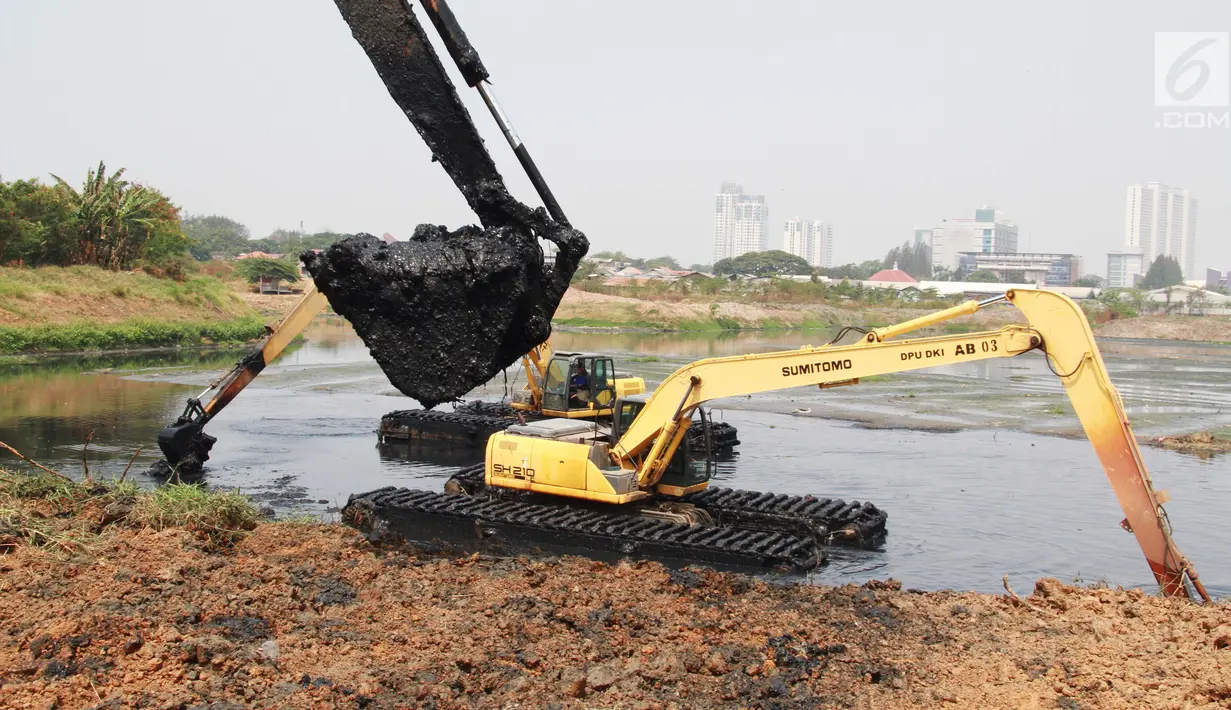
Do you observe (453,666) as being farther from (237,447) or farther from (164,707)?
(237,447)

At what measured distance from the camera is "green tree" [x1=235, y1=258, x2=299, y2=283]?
62.0 m

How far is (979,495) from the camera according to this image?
54.1ft

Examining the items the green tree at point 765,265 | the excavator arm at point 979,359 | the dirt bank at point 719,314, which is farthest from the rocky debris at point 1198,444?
the green tree at point 765,265

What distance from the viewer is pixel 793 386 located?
34.2 ft

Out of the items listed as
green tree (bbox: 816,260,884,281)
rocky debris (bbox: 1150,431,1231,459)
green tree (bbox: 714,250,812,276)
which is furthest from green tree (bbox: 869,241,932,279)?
rocky debris (bbox: 1150,431,1231,459)

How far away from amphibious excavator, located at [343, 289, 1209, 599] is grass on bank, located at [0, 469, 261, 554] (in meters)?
2.43

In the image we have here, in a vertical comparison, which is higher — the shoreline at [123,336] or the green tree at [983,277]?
the green tree at [983,277]

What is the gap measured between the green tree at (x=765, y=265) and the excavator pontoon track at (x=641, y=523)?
108m

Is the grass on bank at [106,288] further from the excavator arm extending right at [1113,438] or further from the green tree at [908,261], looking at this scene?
the green tree at [908,261]

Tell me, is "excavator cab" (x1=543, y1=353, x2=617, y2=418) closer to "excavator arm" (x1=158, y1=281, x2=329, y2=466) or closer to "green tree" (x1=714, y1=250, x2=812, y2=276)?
"excavator arm" (x1=158, y1=281, x2=329, y2=466)

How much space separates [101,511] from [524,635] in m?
5.01

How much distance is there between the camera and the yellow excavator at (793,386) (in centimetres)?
914

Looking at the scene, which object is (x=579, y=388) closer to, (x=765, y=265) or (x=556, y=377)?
(x=556, y=377)

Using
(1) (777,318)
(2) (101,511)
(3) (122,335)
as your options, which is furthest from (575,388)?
(1) (777,318)
